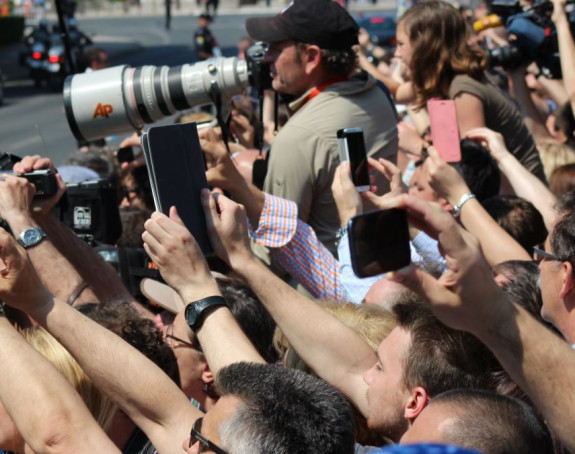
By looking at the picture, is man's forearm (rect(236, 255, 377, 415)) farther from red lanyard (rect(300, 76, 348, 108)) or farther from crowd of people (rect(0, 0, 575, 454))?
red lanyard (rect(300, 76, 348, 108))

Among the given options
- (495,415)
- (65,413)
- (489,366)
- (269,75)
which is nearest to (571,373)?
(495,415)

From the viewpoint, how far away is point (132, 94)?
3.61m

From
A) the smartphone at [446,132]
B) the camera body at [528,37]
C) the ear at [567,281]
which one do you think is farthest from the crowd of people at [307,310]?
the camera body at [528,37]

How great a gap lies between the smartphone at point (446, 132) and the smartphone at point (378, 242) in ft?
6.66

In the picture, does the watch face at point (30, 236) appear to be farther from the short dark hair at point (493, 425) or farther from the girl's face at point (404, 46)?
the girl's face at point (404, 46)

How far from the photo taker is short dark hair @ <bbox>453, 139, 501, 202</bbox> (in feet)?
14.0

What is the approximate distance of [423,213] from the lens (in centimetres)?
177

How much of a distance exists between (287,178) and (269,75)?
21.2 inches

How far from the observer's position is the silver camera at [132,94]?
359 centimetres

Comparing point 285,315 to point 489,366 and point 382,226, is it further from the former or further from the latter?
point 382,226

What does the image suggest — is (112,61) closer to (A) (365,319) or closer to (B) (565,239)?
(A) (365,319)

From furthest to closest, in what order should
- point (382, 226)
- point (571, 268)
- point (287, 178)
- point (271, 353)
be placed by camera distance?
point (287, 178)
point (271, 353)
point (571, 268)
point (382, 226)

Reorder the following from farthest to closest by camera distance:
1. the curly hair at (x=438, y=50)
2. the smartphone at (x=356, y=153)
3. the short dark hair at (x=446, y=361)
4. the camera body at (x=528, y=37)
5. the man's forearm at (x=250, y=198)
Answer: the camera body at (x=528, y=37)
the curly hair at (x=438, y=50)
the man's forearm at (x=250, y=198)
the smartphone at (x=356, y=153)
the short dark hair at (x=446, y=361)

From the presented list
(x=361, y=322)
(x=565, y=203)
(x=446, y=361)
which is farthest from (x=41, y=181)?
(x=565, y=203)
